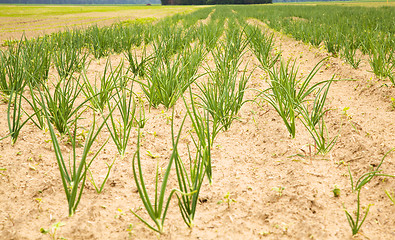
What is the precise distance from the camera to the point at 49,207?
41.4 inches

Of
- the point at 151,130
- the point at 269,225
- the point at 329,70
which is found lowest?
the point at 269,225

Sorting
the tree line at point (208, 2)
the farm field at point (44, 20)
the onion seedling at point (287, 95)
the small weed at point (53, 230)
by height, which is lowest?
the small weed at point (53, 230)

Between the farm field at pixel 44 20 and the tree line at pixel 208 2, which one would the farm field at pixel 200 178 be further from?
the tree line at pixel 208 2

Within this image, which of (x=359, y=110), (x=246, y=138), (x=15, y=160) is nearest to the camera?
(x=15, y=160)

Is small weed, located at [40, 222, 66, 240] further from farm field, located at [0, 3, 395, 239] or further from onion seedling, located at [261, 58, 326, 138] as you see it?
onion seedling, located at [261, 58, 326, 138]

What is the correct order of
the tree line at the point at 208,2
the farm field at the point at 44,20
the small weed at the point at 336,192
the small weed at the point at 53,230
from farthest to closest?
the tree line at the point at 208,2
the farm field at the point at 44,20
the small weed at the point at 336,192
the small weed at the point at 53,230

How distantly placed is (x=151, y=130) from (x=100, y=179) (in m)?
0.59

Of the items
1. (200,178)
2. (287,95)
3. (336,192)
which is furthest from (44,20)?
A: (336,192)

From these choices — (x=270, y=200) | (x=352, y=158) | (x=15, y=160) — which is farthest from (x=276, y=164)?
(x=15, y=160)

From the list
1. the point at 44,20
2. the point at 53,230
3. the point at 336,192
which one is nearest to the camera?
the point at 53,230

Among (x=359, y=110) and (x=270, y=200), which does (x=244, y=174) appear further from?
(x=359, y=110)

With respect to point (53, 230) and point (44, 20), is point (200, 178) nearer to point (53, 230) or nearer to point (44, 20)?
point (53, 230)

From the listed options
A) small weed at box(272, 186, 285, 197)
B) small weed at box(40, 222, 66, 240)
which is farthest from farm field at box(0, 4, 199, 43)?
small weed at box(272, 186, 285, 197)

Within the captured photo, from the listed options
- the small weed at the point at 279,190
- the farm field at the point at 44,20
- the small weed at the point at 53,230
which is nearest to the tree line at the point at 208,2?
the farm field at the point at 44,20
